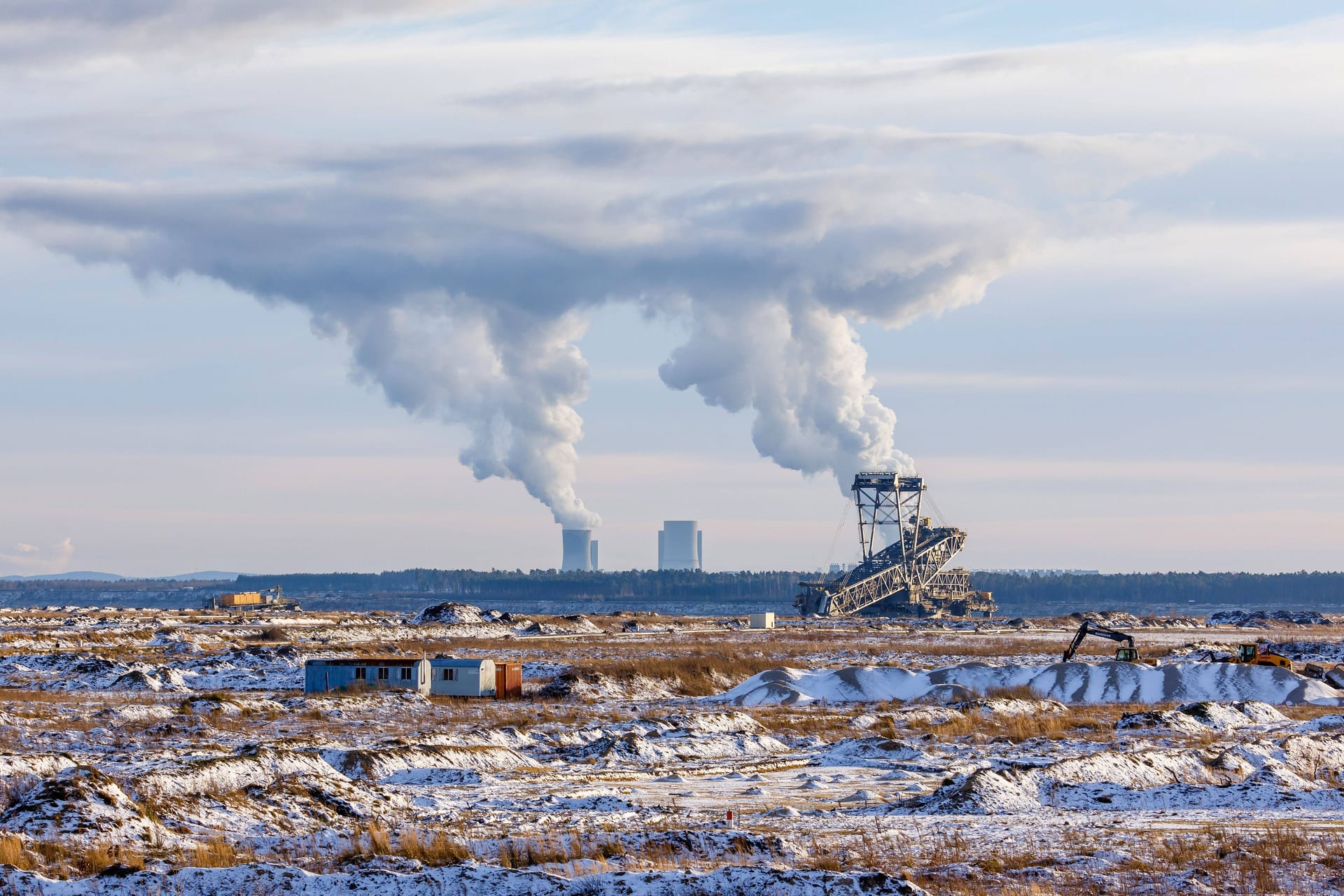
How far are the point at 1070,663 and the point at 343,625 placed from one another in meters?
63.1

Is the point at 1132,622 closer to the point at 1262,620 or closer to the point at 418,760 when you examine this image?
the point at 1262,620

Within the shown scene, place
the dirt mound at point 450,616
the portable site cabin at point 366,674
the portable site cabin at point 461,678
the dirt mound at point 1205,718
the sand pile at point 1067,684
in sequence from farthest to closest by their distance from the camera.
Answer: the dirt mound at point 450,616, the sand pile at point 1067,684, the portable site cabin at point 366,674, the portable site cabin at point 461,678, the dirt mound at point 1205,718

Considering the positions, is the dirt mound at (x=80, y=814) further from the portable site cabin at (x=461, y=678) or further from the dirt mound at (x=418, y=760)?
the portable site cabin at (x=461, y=678)

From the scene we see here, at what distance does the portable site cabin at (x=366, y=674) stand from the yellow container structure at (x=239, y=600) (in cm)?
12623

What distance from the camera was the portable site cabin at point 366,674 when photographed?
49.1 meters

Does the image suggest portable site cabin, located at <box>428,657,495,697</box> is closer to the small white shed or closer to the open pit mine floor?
the open pit mine floor

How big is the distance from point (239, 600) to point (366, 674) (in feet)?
452

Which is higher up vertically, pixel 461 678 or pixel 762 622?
pixel 461 678

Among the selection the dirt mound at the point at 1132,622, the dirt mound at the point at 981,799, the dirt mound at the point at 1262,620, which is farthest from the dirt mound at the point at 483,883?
the dirt mound at the point at 1262,620

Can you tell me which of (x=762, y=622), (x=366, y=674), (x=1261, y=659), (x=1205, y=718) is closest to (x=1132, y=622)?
(x=762, y=622)

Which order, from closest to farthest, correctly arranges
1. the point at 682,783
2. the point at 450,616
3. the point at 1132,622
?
the point at 682,783
the point at 450,616
the point at 1132,622

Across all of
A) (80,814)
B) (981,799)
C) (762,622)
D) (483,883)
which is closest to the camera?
Result: (483,883)

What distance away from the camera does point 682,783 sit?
92.6 ft

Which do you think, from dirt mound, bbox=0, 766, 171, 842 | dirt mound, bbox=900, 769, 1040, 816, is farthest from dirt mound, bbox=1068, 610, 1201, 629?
dirt mound, bbox=0, 766, 171, 842
